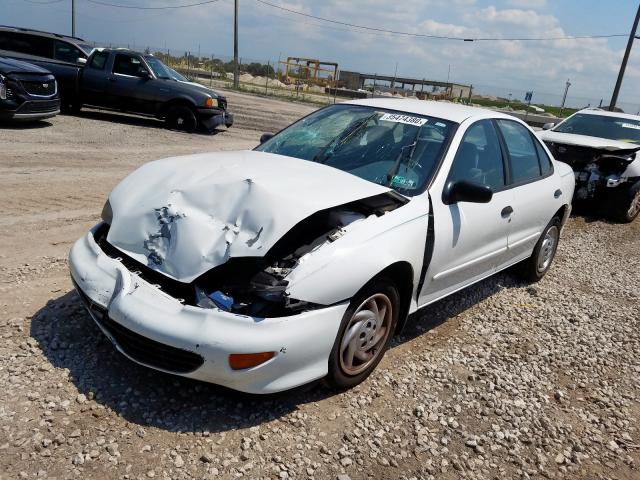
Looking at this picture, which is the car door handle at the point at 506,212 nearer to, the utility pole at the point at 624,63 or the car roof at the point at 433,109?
the car roof at the point at 433,109

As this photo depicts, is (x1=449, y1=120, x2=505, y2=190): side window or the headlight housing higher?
(x1=449, y1=120, x2=505, y2=190): side window

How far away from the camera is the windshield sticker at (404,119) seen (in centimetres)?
402

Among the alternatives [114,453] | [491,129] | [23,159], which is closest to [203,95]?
[23,159]

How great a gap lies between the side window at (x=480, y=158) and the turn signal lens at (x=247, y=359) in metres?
1.90

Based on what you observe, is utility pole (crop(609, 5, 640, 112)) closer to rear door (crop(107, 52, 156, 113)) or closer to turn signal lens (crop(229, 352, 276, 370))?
rear door (crop(107, 52, 156, 113))

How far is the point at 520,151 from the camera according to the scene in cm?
473

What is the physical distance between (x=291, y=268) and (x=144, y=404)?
1.07m

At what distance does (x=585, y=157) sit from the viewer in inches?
317

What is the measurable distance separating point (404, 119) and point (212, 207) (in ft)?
5.91

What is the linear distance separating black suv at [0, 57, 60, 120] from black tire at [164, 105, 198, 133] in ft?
8.77

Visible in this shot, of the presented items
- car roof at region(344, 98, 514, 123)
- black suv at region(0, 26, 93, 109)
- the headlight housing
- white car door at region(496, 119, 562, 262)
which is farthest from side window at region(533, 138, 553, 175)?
black suv at region(0, 26, 93, 109)

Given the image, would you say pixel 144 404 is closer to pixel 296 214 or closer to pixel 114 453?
pixel 114 453

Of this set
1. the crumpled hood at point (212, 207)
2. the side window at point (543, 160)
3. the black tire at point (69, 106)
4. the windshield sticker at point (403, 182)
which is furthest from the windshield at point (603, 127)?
the black tire at point (69, 106)

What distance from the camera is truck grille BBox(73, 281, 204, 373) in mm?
2592
